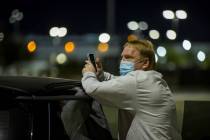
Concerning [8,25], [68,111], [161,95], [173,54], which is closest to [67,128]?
[68,111]

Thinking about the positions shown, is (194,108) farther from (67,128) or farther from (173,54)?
(173,54)

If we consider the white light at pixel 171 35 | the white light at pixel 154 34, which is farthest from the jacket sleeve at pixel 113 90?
the white light at pixel 154 34

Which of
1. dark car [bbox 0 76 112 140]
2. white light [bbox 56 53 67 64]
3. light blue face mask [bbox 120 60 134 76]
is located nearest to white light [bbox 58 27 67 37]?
white light [bbox 56 53 67 64]

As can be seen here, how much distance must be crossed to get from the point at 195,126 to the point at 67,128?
1761 mm

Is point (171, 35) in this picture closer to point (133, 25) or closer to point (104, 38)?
point (133, 25)

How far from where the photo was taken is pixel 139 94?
3197mm

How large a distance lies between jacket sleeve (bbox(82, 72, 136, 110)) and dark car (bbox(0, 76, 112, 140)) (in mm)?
130

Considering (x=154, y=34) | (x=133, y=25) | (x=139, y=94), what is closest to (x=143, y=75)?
(x=139, y=94)

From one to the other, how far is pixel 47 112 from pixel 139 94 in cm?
56

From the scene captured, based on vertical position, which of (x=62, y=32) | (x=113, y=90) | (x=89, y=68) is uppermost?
(x=89, y=68)

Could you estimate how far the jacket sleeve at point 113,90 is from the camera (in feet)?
10.3

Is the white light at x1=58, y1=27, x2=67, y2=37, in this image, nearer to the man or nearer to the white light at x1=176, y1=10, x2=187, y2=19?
the white light at x1=176, y1=10, x2=187, y2=19

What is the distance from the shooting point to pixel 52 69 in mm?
29375

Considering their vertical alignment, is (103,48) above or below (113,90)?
below
